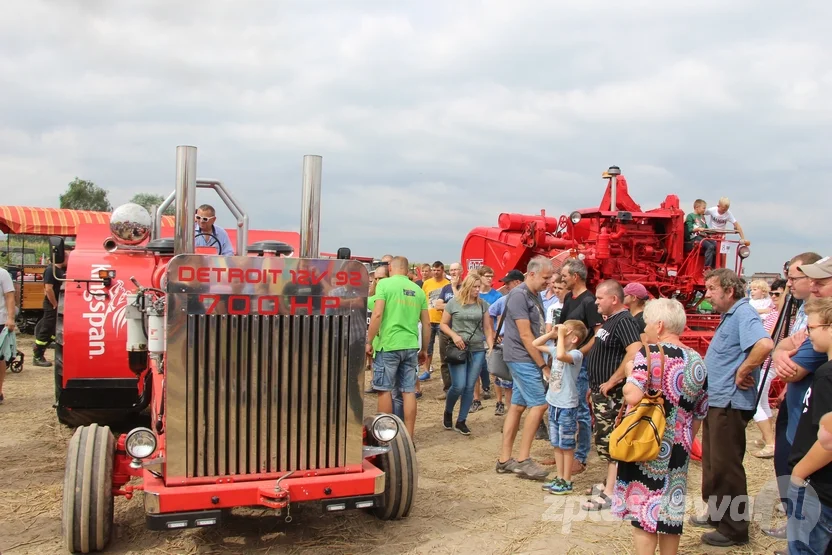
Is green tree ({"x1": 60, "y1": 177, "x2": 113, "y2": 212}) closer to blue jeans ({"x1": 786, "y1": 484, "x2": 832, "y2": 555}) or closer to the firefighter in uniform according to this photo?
the firefighter in uniform

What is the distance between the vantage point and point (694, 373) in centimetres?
350

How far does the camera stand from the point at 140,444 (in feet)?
12.7

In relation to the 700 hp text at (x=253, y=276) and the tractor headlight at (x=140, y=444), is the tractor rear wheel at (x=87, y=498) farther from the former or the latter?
the 700 hp text at (x=253, y=276)

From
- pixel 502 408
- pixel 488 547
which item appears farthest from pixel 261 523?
pixel 502 408

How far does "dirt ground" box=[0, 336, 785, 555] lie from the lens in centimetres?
Answer: 430

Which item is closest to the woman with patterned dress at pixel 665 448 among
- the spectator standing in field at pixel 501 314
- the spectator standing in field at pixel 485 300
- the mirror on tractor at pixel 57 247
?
the spectator standing in field at pixel 501 314

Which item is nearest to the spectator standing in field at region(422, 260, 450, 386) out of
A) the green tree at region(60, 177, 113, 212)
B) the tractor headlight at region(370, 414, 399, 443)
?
the tractor headlight at region(370, 414, 399, 443)

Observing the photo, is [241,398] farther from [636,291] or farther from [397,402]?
[636,291]

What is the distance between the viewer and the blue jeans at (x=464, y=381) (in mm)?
7508

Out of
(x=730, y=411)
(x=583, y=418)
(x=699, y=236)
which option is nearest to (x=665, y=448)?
(x=730, y=411)

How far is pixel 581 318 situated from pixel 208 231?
324 centimetres

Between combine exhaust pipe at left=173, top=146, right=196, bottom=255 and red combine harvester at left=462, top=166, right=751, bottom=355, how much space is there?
610 centimetres

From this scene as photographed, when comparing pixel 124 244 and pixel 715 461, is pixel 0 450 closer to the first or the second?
pixel 124 244

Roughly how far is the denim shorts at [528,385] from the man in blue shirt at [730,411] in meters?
1.56
